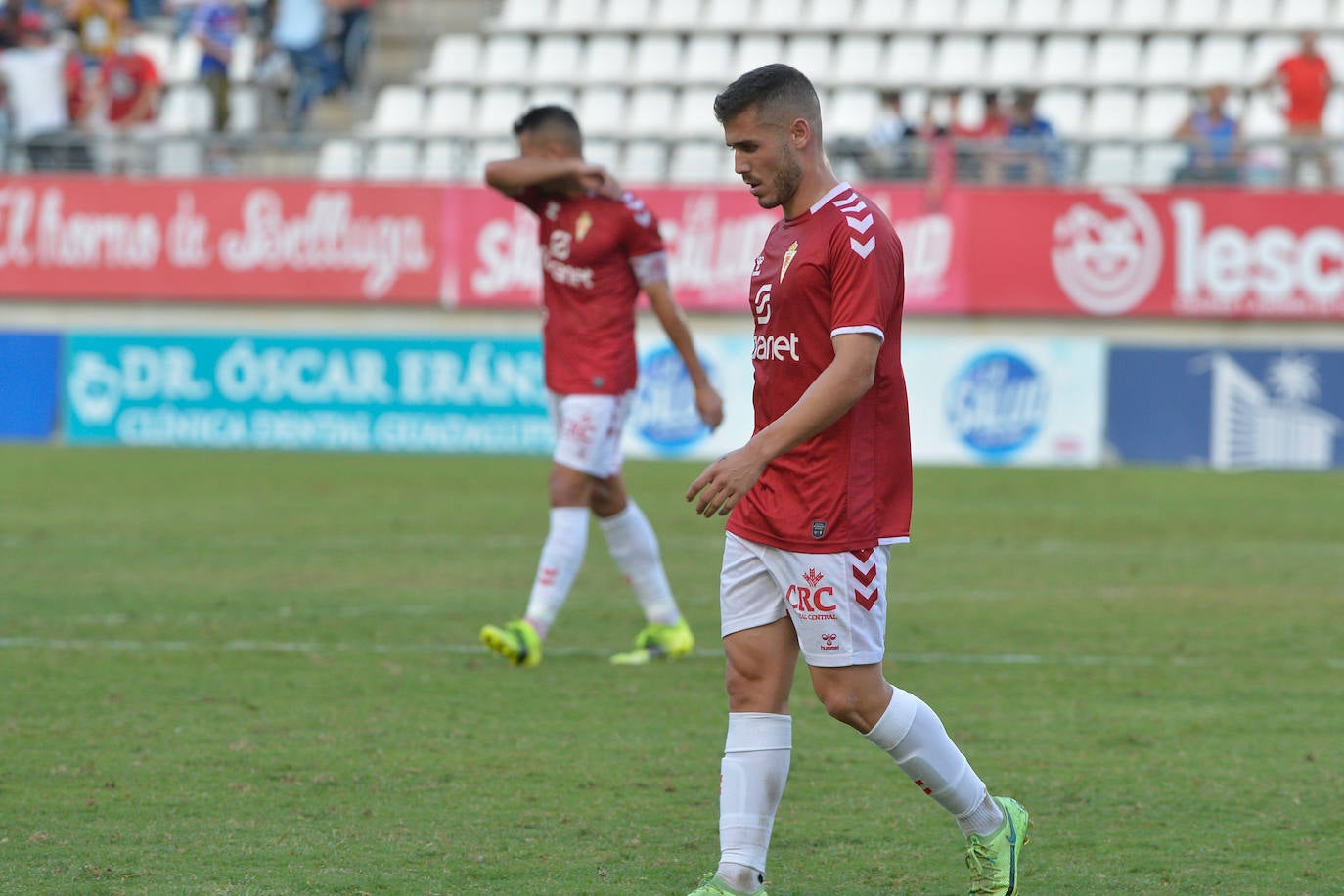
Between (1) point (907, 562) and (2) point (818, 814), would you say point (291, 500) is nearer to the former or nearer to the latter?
(1) point (907, 562)

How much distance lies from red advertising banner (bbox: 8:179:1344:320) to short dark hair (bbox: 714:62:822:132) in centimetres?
1475

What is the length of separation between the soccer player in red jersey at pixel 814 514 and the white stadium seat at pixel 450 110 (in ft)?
65.8

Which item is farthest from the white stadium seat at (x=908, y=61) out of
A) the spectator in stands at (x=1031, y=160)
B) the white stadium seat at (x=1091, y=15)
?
the spectator in stands at (x=1031, y=160)

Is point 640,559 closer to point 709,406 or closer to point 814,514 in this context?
point 709,406

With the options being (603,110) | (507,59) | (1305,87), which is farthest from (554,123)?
(507,59)

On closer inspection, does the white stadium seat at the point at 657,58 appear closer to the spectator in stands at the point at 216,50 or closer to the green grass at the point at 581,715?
the spectator in stands at the point at 216,50

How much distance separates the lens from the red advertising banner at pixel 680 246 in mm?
19141

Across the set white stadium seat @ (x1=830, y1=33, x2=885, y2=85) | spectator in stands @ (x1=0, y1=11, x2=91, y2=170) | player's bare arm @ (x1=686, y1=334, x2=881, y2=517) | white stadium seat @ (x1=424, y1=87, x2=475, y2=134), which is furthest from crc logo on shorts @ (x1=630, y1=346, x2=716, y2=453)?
player's bare arm @ (x1=686, y1=334, x2=881, y2=517)

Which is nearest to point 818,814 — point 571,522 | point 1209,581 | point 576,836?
point 576,836

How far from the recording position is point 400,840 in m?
5.08

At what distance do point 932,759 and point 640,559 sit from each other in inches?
151

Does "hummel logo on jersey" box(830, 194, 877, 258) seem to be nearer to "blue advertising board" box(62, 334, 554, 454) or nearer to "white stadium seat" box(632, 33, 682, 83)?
"blue advertising board" box(62, 334, 554, 454)

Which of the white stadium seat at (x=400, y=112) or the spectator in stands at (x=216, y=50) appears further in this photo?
the white stadium seat at (x=400, y=112)

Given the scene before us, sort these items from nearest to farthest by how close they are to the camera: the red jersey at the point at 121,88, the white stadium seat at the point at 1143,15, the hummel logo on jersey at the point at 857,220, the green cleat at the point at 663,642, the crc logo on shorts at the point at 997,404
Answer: the hummel logo on jersey at the point at 857,220 → the green cleat at the point at 663,642 → the crc logo on shorts at the point at 997,404 → the red jersey at the point at 121,88 → the white stadium seat at the point at 1143,15
